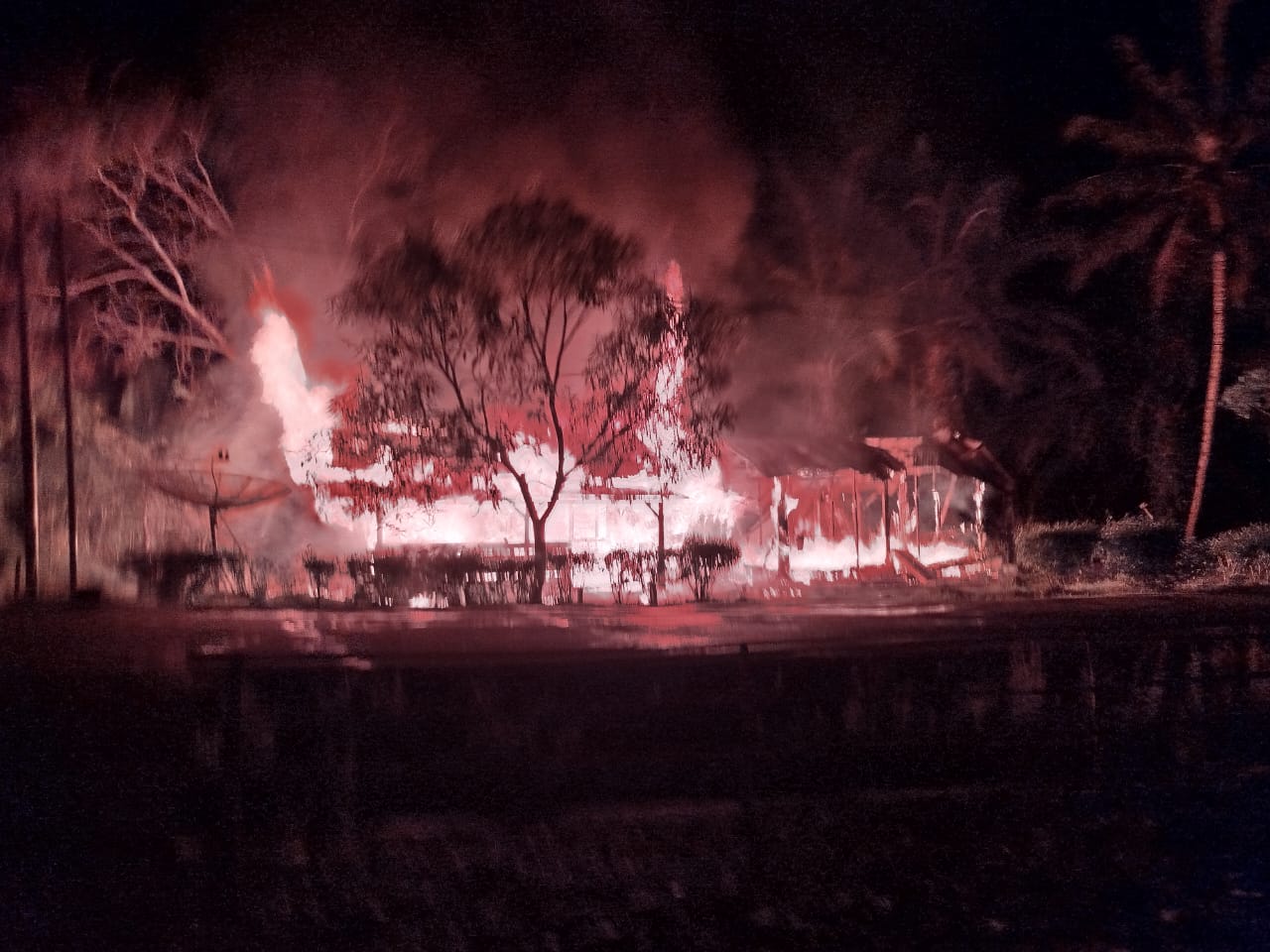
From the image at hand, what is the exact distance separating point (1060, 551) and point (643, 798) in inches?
697

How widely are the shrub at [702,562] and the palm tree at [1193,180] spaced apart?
11.4m

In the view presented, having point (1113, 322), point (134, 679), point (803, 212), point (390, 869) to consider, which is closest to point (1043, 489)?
point (1113, 322)

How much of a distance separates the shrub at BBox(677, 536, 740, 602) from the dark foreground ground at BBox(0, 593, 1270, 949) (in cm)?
695

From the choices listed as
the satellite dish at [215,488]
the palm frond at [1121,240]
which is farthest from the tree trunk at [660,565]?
the palm frond at [1121,240]

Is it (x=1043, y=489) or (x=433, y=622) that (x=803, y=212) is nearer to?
(x=1043, y=489)

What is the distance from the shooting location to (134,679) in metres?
12.1

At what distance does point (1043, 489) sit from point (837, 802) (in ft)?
89.5

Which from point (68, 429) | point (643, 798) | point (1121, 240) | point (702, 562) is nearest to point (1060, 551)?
point (702, 562)

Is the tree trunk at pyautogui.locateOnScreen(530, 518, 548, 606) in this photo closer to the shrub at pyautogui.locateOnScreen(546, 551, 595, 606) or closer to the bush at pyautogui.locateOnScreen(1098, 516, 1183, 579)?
the shrub at pyautogui.locateOnScreen(546, 551, 595, 606)

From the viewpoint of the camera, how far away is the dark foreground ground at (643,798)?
18.3 feet

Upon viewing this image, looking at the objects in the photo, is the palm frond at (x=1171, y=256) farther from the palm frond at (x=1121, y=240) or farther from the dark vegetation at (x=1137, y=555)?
the dark vegetation at (x=1137, y=555)

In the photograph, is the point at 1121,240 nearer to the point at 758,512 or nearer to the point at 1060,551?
the point at 1060,551

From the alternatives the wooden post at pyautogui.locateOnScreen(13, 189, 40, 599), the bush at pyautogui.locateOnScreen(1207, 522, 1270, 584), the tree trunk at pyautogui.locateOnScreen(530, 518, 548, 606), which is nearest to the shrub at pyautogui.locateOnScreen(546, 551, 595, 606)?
the tree trunk at pyautogui.locateOnScreen(530, 518, 548, 606)

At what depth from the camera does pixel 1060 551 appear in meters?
23.3
